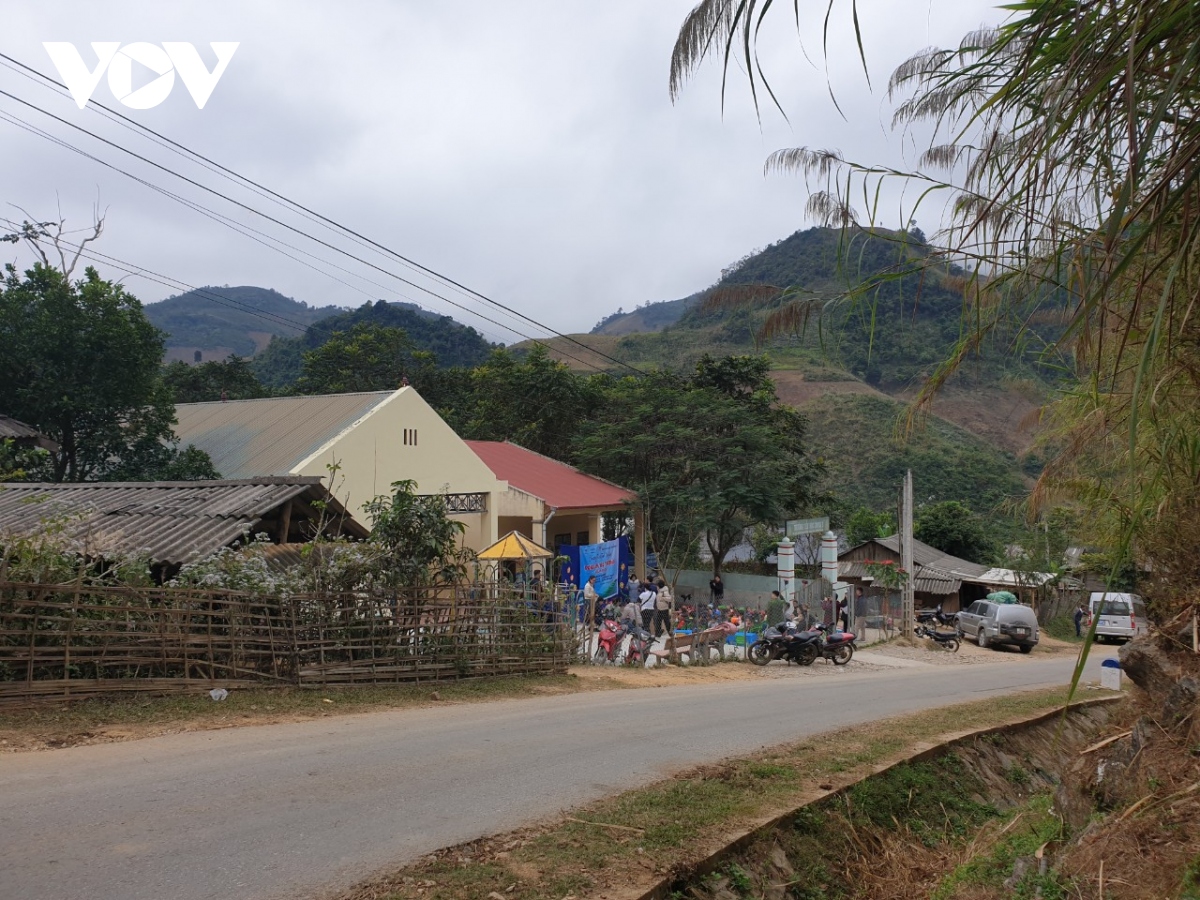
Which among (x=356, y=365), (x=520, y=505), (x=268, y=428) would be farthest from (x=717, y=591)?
(x=356, y=365)

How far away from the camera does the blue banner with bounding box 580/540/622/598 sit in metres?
25.5

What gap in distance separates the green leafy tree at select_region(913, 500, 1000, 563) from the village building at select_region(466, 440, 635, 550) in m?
19.4

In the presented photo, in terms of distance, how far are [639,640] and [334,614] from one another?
856 cm

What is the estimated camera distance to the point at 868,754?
31.4 feet

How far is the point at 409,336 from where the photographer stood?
235ft

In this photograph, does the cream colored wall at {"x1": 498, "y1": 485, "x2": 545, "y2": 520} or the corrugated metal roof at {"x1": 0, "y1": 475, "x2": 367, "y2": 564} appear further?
the cream colored wall at {"x1": 498, "y1": 485, "x2": 545, "y2": 520}

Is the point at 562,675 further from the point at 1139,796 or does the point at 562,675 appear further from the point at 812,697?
the point at 1139,796

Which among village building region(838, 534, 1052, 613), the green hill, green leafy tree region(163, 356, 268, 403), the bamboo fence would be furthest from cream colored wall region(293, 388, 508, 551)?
the green hill

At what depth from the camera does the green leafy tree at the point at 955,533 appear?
148ft

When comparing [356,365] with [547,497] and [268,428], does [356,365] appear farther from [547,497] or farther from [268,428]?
[268,428]

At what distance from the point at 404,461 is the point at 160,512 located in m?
8.57

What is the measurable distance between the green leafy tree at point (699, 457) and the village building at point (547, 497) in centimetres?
129

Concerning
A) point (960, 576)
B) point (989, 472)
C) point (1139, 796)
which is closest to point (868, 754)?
point (1139, 796)

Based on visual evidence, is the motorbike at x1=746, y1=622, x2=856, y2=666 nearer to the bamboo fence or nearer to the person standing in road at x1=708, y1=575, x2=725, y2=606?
the bamboo fence
